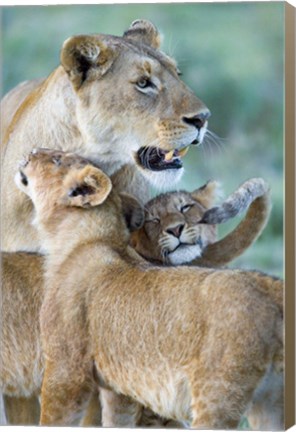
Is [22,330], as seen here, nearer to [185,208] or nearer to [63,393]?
[63,393]

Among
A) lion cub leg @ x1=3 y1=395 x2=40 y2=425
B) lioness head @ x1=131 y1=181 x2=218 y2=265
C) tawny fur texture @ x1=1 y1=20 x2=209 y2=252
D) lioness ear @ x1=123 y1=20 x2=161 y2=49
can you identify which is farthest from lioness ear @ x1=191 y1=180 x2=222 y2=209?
lion cub leg @ x1=3 y1=395 x2=40 y2=425

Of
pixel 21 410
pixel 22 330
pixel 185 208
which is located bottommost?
pixel 21 410

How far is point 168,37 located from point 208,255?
0.82 m

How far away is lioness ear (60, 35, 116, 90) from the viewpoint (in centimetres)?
530

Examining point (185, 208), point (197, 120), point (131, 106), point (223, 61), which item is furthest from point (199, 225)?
point (223, 61)

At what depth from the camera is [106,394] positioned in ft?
17.5

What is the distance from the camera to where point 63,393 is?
518 cm

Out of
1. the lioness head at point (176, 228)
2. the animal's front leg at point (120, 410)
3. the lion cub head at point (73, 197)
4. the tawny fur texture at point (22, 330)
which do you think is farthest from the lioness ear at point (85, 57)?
the animal's front leg at point (120, 410)

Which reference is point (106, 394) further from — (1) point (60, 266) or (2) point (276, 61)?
(2) point (276, 61)

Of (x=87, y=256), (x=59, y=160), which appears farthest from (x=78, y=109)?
(x=87, y=256)

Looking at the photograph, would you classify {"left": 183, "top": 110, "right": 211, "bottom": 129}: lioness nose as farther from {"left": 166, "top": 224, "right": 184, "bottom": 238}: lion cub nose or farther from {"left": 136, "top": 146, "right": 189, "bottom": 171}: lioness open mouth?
{"left": 166, "top": 224, "right": 184, "bottom": 238}: lion cub nose

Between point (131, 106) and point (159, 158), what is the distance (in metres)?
0.22

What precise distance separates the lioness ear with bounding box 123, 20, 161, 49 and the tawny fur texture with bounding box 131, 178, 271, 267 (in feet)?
1.84

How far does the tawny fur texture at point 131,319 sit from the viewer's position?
493 centimetres
